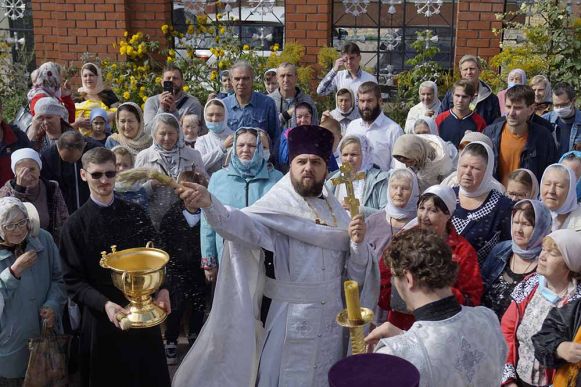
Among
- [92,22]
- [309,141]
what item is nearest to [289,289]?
[309,141]

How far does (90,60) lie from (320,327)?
7357 millimetres

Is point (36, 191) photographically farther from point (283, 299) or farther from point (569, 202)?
point (569, 202)

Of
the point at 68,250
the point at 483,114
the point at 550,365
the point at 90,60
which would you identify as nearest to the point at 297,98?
the point at 483,114

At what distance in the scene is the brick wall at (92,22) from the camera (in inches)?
410

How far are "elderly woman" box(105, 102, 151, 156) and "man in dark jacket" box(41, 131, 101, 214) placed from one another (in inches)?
30.5

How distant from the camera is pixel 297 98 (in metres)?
8.73

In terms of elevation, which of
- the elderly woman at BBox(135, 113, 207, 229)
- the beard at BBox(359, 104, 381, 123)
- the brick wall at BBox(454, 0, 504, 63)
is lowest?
the elderly woman at BBox(135, 113, 207, 229)

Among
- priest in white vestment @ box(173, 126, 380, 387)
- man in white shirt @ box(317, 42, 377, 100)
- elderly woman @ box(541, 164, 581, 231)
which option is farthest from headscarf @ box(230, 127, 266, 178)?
man in white shirt @ box(317, 42, 377, 100)

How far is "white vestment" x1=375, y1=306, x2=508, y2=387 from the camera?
274 cm

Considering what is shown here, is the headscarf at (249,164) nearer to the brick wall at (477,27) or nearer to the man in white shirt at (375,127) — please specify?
the man in white shirt at (375,127)

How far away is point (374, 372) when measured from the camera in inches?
95.7

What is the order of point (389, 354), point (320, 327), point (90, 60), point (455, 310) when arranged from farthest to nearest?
point (90, 60) < point (320, 327) < point (455, 310) < point (389, 354)

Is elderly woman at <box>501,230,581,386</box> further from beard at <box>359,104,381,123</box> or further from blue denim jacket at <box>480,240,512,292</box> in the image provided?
beard at <box>359,104,381,123</box>

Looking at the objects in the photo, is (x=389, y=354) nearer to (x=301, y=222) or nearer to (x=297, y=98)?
(x=301, y=222)
